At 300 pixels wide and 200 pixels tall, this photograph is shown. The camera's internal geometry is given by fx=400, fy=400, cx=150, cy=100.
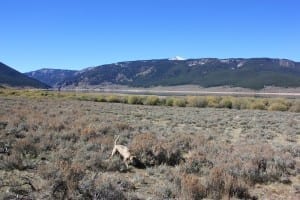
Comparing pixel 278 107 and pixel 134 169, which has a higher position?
pixel 134 169

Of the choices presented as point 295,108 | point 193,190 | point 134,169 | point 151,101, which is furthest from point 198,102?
point 193,190

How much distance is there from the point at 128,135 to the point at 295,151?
6.17m

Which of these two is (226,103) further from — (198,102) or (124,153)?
(124,153)

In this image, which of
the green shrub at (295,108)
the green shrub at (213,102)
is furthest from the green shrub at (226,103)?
the green shrub at (295,108)

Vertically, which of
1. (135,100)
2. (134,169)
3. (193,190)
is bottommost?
(135,100)

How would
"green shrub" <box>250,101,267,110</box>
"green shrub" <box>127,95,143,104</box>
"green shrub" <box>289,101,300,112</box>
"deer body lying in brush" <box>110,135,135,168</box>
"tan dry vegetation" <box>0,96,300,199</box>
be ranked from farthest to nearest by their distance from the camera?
"green shrub" <box>127,95,143,104</box>, "green shrub" <box>250,101,267,110</box>, "green shrub" <box>289,101,300,112</box>, "deer body lying in brush" <box>110,135,135,168</box>, "tan dry vegetation" <box>0,96,300,199</box>

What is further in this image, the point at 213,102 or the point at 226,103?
the point at 213,102

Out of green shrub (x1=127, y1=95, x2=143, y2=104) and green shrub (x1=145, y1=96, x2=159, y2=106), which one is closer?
green shrub (x1=145, y1=96, x2=159, y2=106)

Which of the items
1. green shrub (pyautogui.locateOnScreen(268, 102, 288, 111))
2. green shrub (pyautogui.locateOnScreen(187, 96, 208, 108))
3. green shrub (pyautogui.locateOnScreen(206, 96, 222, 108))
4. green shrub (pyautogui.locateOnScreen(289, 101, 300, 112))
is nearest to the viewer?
green shrub (pyautogui.locateOnScreen(289, 101, 300, 112))

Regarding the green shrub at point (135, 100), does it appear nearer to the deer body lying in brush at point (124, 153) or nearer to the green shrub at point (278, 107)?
the green shrub at point (278, 107)

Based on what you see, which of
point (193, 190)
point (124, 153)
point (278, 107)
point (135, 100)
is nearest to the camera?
point (193, 190)

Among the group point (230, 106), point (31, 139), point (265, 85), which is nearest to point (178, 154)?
point (31, 139)

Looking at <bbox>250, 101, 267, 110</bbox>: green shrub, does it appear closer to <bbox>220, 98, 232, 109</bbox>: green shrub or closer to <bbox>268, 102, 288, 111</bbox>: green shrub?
<bbox>268, 102, 288, 111</bbox>: green shrub

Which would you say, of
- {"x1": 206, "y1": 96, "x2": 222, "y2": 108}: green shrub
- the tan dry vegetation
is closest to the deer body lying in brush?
the tan dry vegetation
